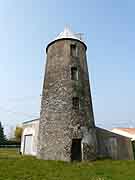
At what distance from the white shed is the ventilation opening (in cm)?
505

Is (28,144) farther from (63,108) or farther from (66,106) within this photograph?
(66,106)

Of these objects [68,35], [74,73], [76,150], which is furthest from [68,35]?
[76,150]

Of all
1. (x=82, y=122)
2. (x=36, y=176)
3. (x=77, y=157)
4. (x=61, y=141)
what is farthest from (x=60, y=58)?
(x=36, y=176)

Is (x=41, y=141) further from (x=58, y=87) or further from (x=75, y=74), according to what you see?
(x=75, y=74)

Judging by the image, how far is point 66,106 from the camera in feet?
48.6

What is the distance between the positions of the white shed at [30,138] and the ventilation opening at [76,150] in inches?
199

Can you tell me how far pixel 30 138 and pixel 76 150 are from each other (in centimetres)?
660

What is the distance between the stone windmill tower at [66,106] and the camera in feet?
46.3

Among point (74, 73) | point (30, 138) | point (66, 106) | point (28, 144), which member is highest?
point (74, 73)

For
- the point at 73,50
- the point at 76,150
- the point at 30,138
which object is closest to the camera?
the point at 76,150

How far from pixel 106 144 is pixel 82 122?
6.04 metres

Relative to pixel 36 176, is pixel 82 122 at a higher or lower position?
higher

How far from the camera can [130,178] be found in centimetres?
921

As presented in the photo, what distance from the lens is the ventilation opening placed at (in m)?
14.3
